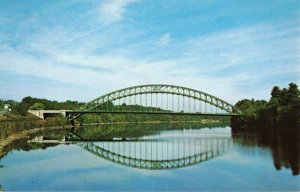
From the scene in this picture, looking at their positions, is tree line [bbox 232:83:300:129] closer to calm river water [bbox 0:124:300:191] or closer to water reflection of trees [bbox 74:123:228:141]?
water reflection of trees [bbox 74:123:228:141]

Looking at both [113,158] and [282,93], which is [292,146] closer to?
[113,158]

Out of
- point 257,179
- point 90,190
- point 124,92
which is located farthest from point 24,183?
point 124,92

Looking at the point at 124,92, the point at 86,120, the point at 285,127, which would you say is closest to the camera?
the point at 285,127

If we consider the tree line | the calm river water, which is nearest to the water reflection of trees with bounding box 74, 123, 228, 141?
the tree line

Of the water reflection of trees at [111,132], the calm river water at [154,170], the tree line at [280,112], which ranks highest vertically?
the tree line at [280,112]

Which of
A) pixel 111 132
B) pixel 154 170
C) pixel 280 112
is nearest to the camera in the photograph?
pixel 154 170

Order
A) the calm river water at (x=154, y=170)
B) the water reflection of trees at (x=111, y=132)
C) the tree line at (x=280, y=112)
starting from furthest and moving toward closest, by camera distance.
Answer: the water reflection of trees at (x=111, y=132) → the tree line at (x=280, y=112) → the calm river water at (x=154, y=170)

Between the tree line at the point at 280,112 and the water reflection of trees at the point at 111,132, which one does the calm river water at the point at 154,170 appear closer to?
the tree line at the point at 280,112

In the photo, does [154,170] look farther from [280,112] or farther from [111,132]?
[111,132]

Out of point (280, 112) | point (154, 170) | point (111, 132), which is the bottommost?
point (154, 170)

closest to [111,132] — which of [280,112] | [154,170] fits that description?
[280,112]

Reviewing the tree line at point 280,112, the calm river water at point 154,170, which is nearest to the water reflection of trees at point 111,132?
the tree line at point 280,112
